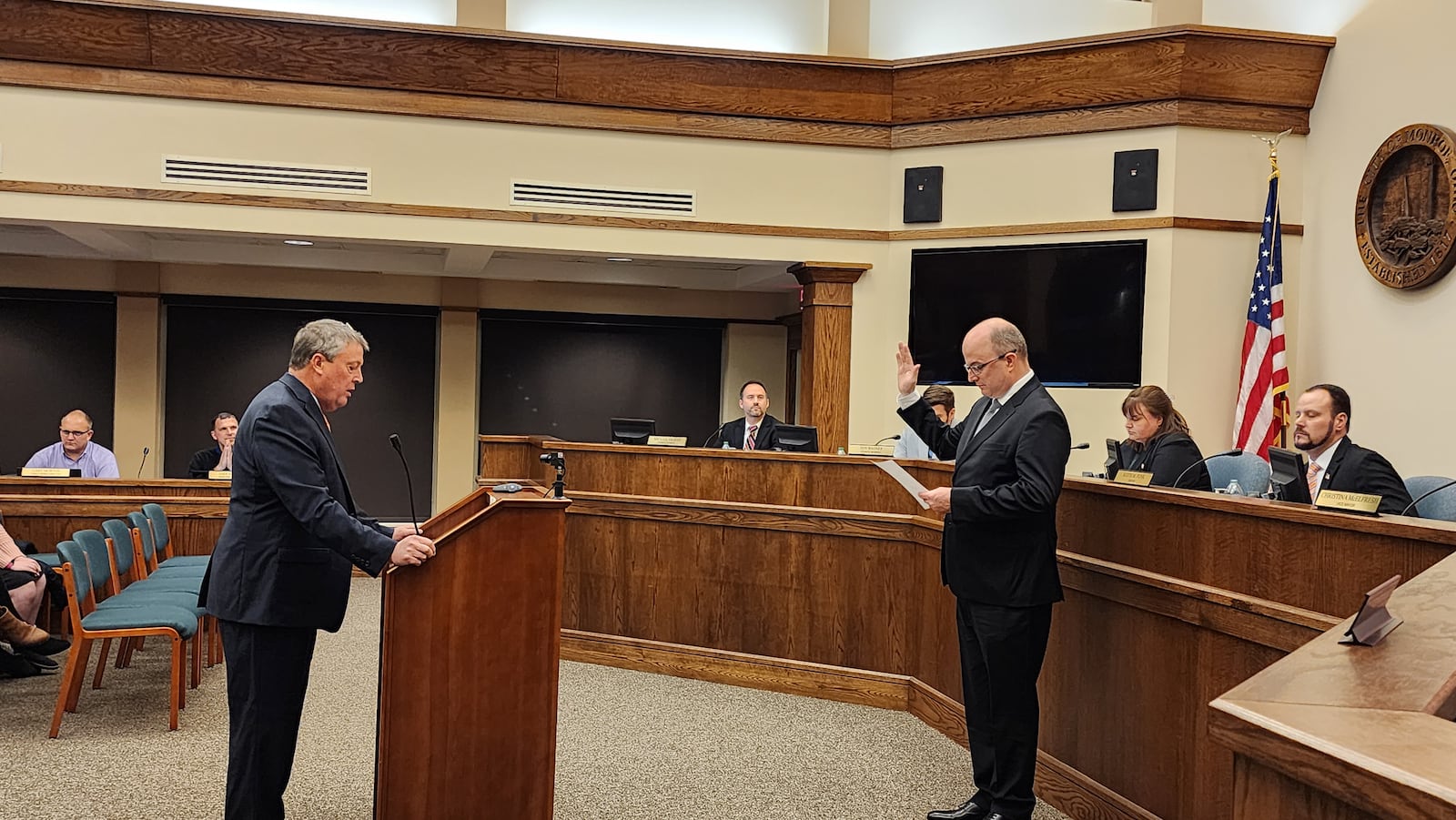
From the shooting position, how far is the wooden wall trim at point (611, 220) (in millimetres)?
6824

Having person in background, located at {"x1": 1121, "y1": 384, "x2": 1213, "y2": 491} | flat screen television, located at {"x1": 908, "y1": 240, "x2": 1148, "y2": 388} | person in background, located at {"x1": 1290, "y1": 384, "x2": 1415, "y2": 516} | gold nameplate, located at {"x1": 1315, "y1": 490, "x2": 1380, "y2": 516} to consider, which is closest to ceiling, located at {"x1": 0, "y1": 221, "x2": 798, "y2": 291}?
flat screen television, located at {"x1": 908, "y1": 240, "x2": 1148, "y2": 388}

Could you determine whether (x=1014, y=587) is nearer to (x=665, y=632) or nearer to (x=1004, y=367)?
(x=1004, y=367)

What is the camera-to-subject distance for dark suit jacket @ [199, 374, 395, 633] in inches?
116

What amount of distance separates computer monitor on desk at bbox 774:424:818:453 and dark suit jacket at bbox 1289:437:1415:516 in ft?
8.49

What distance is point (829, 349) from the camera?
772 centimetres

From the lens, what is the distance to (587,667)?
5867mm

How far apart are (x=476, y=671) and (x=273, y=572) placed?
588 millimetres

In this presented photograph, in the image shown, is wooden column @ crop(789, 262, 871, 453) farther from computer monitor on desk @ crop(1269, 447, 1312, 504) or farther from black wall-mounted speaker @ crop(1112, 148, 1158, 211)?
computer monitor on desk @ crop(1269, 447, 1312, 504)

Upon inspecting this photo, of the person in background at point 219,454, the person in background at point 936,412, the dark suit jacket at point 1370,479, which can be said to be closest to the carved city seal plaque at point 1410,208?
the dark suit jacket at point 1370,479

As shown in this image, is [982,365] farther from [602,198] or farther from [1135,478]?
[602,198]

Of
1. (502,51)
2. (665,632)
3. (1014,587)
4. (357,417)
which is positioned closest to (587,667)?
(665,632)

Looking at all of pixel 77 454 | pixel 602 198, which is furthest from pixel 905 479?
pixel 77 454

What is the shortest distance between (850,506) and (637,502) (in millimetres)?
1108

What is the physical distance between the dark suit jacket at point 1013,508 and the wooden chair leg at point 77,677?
342 cm
